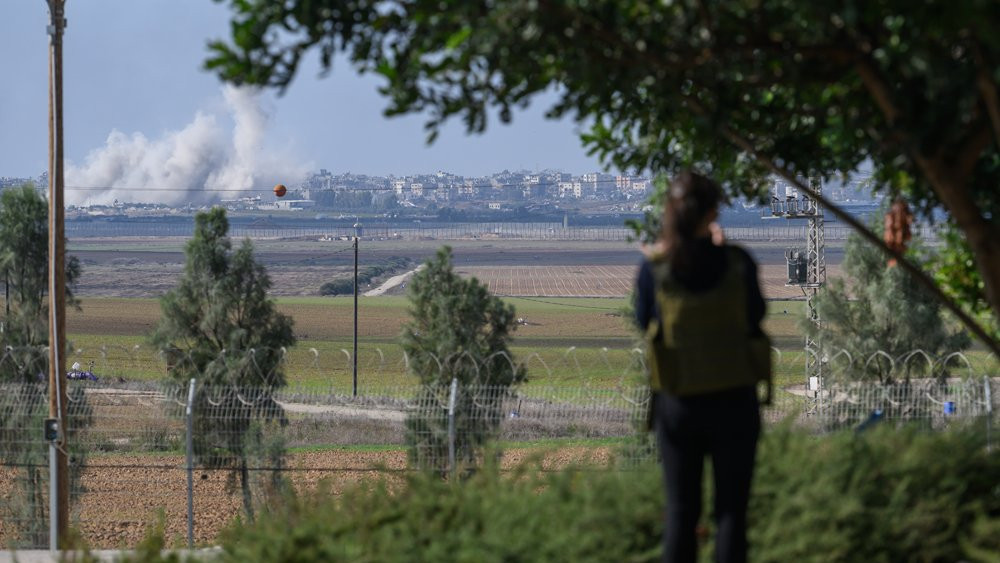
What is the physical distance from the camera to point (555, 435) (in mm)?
24453

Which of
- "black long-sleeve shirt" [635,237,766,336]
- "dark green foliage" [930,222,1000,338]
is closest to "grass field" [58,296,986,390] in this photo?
"dark green foliage" [930,222,1000,338]

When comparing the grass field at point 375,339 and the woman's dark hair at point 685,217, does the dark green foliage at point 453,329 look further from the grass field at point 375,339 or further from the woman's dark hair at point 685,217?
the grass field at point 375,339

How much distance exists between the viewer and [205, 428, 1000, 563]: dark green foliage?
4.64 metres

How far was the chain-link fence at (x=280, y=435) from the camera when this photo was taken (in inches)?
394

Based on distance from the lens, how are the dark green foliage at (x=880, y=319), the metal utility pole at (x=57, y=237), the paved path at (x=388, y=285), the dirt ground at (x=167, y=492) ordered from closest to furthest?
1. the metal utility pole at (x=57, y=237)
2. the dirt ground at (x=167, y=492)
3. the dark green foliage at (x=880, y=319)
4. the paved path at (x=388, y=285)

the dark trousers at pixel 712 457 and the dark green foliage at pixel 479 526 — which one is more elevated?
the dark trousers at pixel 712 457

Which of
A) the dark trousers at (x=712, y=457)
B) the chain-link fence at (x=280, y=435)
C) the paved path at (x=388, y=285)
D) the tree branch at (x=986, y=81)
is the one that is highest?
the tree branch at (x=986, y=81)

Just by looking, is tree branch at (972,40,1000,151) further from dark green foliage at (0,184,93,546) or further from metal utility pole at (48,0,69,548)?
dark green foliage at (0,184,93,546)

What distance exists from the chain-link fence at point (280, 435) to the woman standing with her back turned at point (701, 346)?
53.5 inches

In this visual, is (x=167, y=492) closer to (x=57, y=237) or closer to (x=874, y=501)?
(x=57, y=237)

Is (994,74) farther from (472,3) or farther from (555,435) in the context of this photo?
(555,435)

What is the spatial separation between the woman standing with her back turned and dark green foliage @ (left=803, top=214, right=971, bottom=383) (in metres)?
13.9

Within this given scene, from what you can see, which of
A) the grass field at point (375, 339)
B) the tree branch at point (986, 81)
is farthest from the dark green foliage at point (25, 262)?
the grass field at point (375, 339)

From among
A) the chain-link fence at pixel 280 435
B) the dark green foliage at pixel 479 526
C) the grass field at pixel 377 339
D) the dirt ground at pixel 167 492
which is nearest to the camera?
the dark green foliage at pixel 479 526
